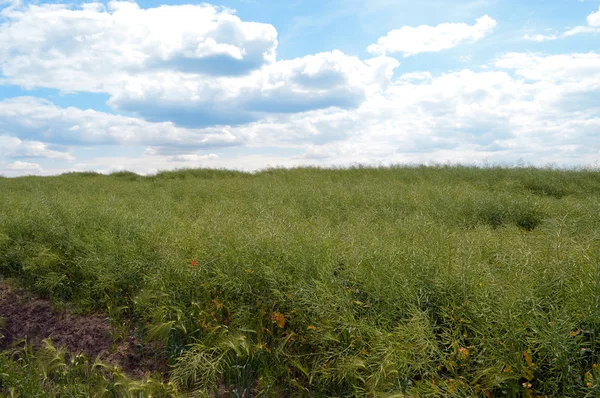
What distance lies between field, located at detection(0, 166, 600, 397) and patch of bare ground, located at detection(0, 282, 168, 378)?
85mm

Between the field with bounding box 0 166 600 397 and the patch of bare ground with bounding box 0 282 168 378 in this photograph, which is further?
the patch of bare ground with bounding box 0 282 168 378

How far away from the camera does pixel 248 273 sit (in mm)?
3869

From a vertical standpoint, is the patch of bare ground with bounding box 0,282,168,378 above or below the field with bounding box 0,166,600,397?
below

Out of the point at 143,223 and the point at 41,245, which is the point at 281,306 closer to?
the point at 143,223

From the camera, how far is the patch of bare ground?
378 centimetres

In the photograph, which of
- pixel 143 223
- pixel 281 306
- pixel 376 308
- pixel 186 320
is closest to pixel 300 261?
pixel 281 306

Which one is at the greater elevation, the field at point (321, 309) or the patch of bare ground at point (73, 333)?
the field at point (321, 309)

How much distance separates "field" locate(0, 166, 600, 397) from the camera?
272 cm

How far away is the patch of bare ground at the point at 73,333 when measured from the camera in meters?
3.78

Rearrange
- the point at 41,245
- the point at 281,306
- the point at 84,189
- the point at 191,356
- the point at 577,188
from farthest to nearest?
the point at 84,189
the point at 577,188
the point at 41,245
the point at 281,306
the point at 191,356

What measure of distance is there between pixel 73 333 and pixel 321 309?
2.66 m

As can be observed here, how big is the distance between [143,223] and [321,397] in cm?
370

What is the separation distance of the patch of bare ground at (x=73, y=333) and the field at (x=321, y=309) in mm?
85

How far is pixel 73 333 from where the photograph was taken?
4.26m
